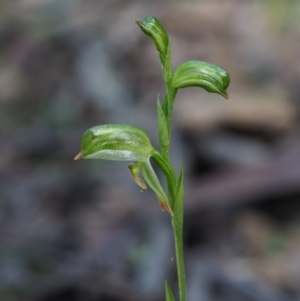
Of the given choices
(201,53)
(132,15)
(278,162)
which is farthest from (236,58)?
(278,162)

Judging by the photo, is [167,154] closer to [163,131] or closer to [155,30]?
[163,131]

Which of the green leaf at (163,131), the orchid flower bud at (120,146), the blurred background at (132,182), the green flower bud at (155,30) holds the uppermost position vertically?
the green flower bud at (155,30)

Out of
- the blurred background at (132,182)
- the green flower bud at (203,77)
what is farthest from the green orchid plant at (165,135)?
the blurred background at (132,182)

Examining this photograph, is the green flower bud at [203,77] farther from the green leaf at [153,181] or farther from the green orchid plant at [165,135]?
the green leaf at [153,181]

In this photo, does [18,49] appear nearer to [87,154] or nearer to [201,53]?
[201,53]

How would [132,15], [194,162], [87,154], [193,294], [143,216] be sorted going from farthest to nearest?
[132,15] < [194,162] < [143,216] < [193,294] < [87,154]

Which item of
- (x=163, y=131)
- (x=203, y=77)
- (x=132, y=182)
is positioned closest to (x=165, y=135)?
(x=163, y=131)

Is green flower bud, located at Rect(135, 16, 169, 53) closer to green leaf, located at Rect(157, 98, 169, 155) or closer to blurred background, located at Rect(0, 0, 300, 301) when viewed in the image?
green leaf, located at Rect(157, 98, 169, 155)
